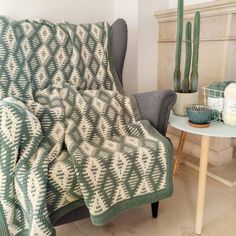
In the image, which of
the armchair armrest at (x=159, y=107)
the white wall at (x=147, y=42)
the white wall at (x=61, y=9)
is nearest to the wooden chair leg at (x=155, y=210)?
the armchair armrest at (x=159, y=107)

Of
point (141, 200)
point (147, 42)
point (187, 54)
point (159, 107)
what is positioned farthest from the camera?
point (147, 42)

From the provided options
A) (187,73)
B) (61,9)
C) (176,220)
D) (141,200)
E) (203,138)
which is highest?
(61,9)

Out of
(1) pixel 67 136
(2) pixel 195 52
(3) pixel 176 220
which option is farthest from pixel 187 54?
(3) pixel 176 220

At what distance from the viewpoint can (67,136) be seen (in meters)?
1.07

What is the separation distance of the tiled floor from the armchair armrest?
1.46ft

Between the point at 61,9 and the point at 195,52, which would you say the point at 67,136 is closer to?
the point at 195,52

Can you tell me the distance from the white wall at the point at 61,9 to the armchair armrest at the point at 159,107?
2.75ft

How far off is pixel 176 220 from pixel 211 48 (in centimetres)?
104

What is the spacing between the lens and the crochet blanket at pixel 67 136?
0.87 metres

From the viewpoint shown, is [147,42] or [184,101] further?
[147,42]

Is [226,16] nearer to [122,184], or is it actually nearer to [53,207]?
[122,184]

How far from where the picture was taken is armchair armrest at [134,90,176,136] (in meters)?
1.13

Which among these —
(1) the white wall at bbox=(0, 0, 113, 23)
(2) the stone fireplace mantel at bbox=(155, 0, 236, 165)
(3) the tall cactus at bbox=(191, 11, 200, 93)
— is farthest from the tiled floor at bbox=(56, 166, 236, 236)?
(1) the white wall at bbox=(0, 0, 113, 23)

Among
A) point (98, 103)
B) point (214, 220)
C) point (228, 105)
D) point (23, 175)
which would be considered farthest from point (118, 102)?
point (214, 220)
